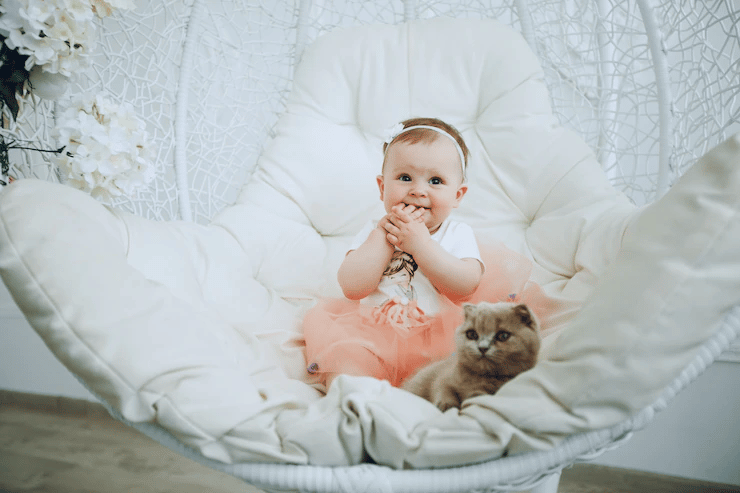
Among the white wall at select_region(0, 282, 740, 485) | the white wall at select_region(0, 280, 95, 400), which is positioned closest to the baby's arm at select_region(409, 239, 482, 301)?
the white wall at select_region(0, 282, 740, 485)

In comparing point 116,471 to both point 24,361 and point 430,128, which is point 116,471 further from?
point 430,128

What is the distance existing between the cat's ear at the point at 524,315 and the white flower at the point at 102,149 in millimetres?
642

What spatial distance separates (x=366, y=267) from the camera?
932mm

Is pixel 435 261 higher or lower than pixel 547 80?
lower

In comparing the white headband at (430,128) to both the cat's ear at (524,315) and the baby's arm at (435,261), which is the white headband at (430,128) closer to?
the baby's arm at (435,261)

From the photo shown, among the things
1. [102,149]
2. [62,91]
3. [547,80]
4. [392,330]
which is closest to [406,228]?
[392,330]

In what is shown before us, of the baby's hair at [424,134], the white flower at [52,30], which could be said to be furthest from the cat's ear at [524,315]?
the white flower at [52,30]

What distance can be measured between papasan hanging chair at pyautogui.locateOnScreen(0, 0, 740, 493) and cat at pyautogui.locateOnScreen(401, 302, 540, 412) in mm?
51

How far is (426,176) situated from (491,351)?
0.47 metres

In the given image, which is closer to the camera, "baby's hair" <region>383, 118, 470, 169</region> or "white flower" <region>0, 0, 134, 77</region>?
"white flower" <region>0, 0, 134, 77</region>

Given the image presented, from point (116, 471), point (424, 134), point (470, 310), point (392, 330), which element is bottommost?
point (116, 471)

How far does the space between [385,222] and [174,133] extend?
680mm

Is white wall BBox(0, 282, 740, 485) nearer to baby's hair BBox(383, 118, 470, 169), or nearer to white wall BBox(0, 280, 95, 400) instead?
baby's hair BBox(383, 118, 470, 169)

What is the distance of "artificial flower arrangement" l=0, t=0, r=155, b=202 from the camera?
2.46ft
